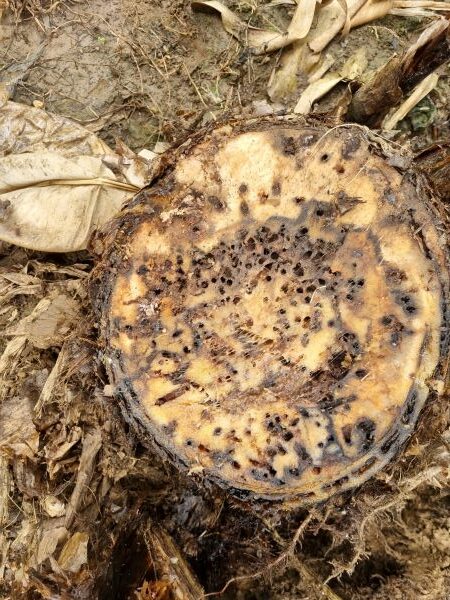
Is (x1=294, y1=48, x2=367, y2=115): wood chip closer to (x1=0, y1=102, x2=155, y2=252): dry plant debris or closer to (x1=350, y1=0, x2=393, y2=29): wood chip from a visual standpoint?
(x1=350, y1=0, x2=393, y2=29): wood chip

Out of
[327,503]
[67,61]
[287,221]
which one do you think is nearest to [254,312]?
[287,221]

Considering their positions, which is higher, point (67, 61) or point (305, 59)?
point (305, 59)

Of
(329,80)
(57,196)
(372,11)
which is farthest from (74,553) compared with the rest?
(372,11)

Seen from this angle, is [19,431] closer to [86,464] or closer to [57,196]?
[86,464]

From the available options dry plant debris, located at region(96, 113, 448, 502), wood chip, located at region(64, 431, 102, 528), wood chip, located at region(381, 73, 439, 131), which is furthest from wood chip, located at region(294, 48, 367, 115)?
wood chip, located at region(64, 431, 102, 528)

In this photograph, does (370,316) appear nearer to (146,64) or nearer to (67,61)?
(146,64)

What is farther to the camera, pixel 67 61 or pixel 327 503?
pixel 67 61
